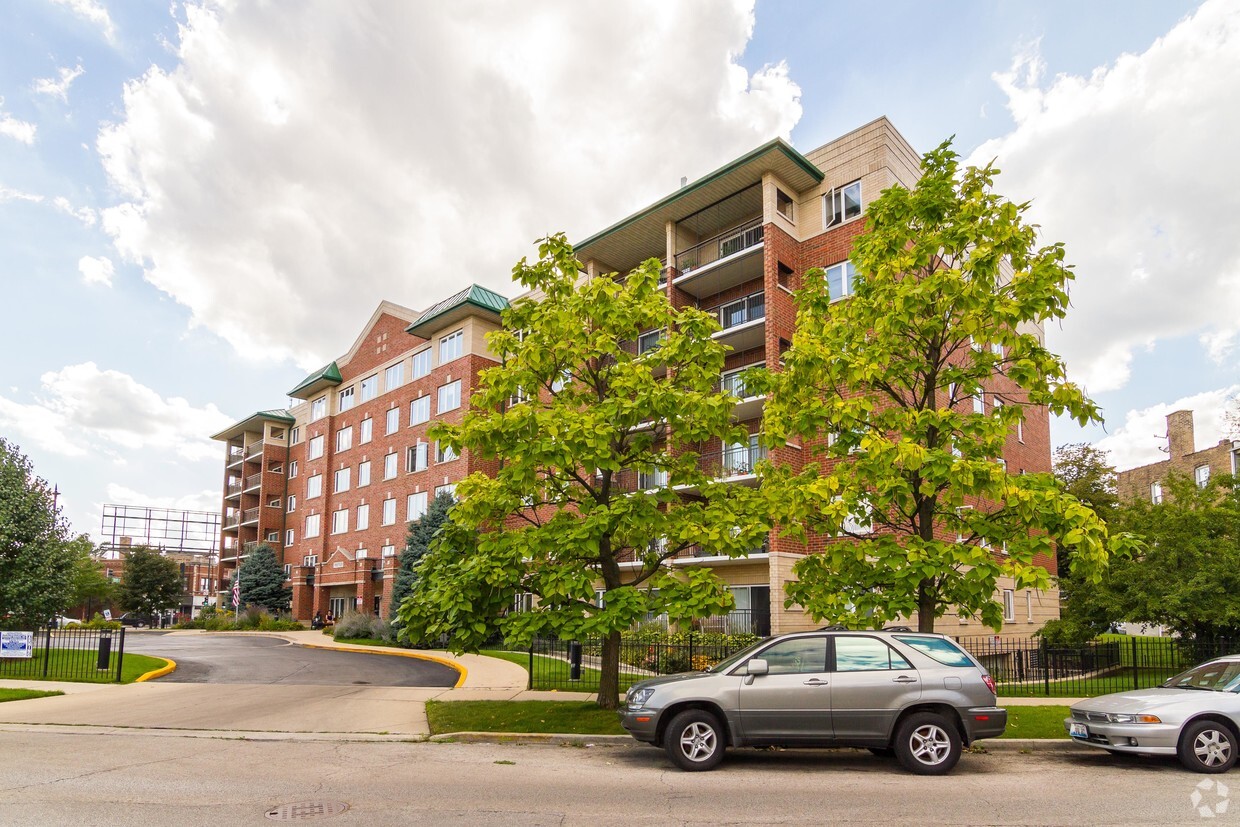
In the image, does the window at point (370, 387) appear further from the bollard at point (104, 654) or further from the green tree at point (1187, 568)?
the green tree at point (1187, 568)

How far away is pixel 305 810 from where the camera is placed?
7.59 metres

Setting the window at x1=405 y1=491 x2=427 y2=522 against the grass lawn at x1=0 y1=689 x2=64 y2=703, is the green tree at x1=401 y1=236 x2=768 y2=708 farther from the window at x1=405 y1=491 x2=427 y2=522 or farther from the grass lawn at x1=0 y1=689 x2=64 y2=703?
the window at x1=405 y1=491 x2=427 y2=522

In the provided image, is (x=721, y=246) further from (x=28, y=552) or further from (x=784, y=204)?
(x=28, y=552)

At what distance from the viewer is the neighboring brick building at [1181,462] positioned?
157ft

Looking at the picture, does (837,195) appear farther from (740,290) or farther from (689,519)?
(689,519)

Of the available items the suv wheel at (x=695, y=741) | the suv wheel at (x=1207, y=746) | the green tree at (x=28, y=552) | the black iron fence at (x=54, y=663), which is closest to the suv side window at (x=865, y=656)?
the suv wheel at (x=695, y=741)

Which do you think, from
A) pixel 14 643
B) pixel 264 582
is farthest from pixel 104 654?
pixel 264 582

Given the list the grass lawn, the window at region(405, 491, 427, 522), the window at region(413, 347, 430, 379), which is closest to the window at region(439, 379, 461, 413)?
the window at region(413, 347, 430, 379)

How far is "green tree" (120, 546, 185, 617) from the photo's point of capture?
64.2m

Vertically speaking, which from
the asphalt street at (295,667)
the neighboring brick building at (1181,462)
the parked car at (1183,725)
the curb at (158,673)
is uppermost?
the neighboring brick building at (1181,462)

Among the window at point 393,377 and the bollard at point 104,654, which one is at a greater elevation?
the window at point 393,377

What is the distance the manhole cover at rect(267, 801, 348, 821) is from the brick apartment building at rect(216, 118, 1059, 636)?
8.61 metres

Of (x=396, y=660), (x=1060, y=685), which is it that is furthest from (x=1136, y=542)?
(x=396, y=660)

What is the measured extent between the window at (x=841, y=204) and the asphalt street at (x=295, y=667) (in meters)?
18.3
